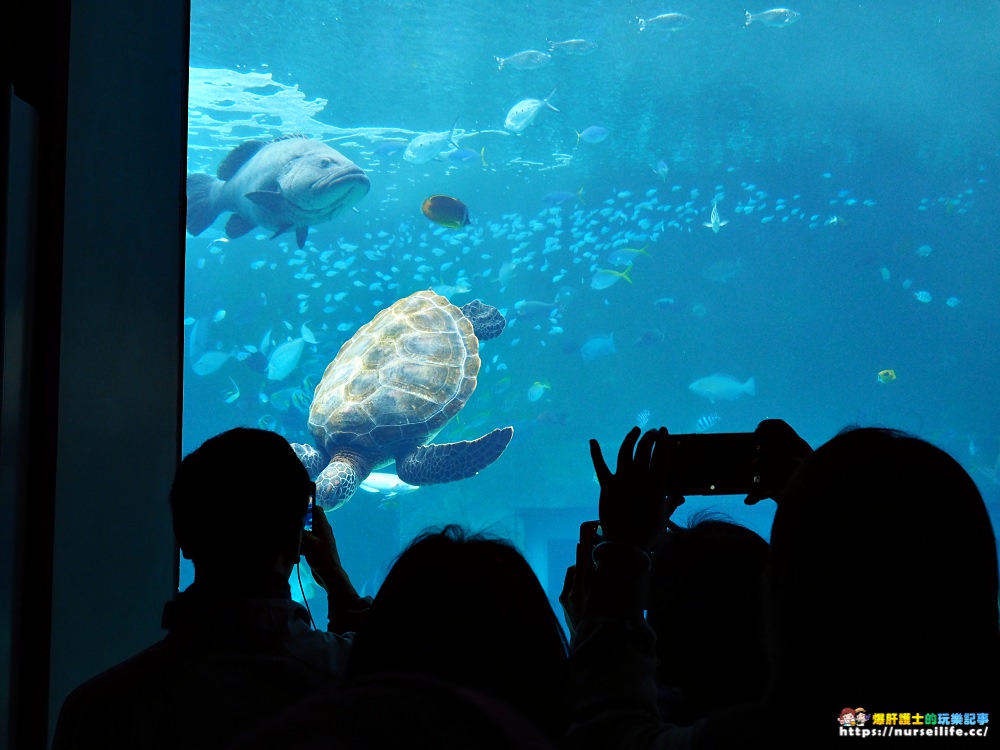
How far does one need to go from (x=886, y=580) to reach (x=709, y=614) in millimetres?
448

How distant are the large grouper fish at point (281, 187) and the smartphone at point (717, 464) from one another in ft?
30.5

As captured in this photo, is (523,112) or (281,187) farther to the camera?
(523,112)

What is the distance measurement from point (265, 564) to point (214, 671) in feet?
0.63

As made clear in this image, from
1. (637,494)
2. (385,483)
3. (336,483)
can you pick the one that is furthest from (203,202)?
(637,494)

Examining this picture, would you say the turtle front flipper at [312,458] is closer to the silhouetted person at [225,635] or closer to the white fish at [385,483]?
the white fish at [385,483]

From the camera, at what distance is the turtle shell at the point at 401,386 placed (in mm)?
9258

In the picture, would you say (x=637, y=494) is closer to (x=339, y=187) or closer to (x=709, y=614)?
(x=709, y=614)

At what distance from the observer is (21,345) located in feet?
5.54

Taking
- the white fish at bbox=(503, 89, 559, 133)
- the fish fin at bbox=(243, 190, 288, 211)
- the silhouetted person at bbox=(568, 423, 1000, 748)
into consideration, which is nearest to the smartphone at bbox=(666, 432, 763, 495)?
the silhouetted person at bbox=(568, 423, 1000, 748)

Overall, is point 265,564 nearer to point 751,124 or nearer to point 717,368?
point 751,124

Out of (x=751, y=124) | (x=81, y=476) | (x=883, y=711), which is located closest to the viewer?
(x=883, y=711)

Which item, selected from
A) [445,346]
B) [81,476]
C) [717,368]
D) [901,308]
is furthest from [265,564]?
[901,308]

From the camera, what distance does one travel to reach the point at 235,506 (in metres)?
1.14

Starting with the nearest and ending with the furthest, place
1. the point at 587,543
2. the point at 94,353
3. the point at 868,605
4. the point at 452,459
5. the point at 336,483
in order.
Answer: the point at 868,605 → the point at 587,543 → the point at 94,353 → the point at 336,483 → the point at 452,459
